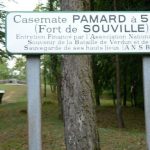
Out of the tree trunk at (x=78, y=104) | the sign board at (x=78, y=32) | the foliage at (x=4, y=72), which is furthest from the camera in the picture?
the foliage at (x=4, y=72)

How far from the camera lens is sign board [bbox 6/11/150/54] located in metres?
5.43

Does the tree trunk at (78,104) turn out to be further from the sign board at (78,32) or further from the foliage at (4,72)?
the foliage at (4,72)

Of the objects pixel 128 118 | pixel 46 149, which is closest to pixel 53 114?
pixel 128 118

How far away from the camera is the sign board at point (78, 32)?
5.43 meters

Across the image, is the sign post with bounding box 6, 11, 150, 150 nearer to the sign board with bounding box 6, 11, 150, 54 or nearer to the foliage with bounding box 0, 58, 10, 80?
the sign board with bounding box 6, 11, 150, 54

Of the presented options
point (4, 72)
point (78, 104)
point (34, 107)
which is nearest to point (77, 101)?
point (78, 104)

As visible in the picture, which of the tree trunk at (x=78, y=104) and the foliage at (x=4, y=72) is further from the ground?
the tree trunk at (x=78, y=104)

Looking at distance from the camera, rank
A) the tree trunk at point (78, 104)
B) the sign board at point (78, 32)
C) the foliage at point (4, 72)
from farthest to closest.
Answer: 1. the foliage at point (4, 72)
2. the tree trunk at point (78, 104)
3. the sign board at point (78, 32)

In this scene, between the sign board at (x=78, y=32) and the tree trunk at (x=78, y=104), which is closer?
the sign board at (x=78, y=32)

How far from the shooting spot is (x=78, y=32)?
5.48 m

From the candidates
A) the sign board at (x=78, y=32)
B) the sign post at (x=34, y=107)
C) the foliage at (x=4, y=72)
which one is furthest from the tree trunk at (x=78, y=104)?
the foliage at (x=4, y=72)

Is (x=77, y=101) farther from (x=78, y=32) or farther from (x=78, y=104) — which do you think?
(x=78, y=32)

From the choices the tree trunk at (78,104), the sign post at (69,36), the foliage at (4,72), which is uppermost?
the sign post at (69,36)

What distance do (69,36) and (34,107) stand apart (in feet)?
3.04
